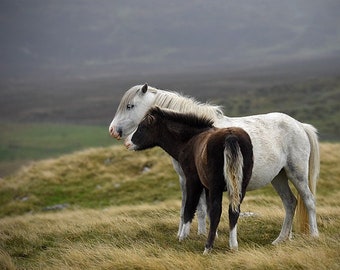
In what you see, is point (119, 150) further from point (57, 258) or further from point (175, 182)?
point (57, 258)

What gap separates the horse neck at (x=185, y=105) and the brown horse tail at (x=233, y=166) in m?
1.90

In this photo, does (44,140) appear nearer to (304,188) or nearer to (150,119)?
(150,119)

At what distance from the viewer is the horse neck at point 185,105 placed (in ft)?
30.5

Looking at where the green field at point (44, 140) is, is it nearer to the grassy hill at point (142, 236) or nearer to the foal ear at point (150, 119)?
the grassy hill at point (142, 236)

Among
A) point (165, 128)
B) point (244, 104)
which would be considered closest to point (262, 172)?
point (165, 128)

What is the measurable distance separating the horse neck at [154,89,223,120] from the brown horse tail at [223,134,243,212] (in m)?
1.90

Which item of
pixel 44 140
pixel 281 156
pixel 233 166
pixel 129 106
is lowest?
pixel 44 140

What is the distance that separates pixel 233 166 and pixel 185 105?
122 inches

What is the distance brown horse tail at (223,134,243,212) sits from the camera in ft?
22.7

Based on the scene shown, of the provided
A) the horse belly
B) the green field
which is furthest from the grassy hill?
the green field

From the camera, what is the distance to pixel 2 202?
75.0ft

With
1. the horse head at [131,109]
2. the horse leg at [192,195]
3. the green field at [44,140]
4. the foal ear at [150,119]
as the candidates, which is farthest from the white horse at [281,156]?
the green field at [44,140]

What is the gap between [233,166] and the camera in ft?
22.7

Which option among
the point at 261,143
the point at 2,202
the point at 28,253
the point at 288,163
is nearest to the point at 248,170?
the point at 261,143
